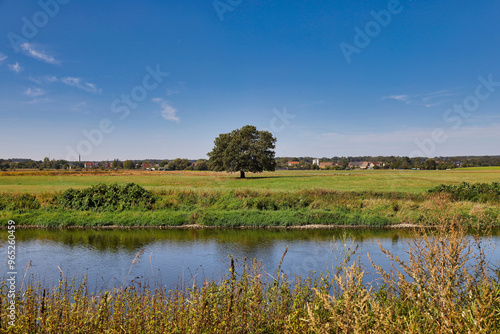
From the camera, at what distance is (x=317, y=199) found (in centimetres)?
2756

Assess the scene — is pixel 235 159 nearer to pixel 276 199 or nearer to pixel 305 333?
pixel 276 199

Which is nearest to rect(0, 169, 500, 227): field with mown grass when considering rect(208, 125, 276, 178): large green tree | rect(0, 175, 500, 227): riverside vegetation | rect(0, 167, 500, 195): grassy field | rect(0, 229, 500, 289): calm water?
rect(0, 175, 500, 227): riverside vegetation

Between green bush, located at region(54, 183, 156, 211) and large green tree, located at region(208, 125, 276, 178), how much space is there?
108 feet

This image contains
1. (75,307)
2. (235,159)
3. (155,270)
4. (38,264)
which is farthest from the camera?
(235,159)

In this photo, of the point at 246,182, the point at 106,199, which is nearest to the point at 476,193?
the point at 106,199

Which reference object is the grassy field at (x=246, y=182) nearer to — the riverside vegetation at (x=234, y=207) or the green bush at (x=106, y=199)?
the green bush at (x=106, y=199)

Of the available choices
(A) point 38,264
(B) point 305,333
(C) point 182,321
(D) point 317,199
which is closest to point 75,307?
(C) point 182,321

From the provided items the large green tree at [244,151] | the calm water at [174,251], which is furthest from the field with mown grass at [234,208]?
the large green tree at [244,151]

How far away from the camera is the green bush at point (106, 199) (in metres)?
25.9

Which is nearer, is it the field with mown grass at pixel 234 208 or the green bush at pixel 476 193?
the field with mown grass at pixel 234 208

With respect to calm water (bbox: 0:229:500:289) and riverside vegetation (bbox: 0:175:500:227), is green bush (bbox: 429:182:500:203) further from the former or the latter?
calm water (bbox: 0:229:500:289)

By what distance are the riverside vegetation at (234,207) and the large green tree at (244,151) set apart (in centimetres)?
3011

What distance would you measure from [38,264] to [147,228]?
29.8ft

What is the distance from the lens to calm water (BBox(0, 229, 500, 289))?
40.7 ft
